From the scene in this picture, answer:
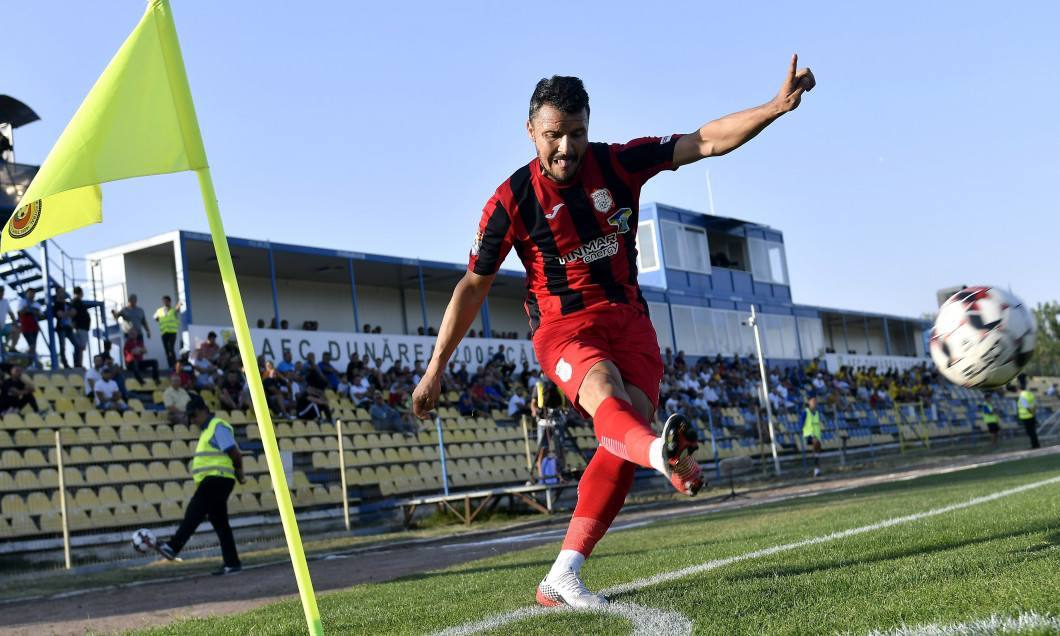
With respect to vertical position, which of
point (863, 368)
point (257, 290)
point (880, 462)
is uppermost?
point (257, 290)

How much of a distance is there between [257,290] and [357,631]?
26.9 metres

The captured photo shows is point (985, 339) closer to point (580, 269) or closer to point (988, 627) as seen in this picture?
point (580, 269)

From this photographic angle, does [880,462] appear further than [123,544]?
Yes

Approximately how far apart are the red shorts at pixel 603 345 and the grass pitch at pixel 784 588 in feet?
3.08

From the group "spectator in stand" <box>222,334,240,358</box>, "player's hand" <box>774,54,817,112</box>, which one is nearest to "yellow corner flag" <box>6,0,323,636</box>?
"player's hand" <box>774,54,817,112</box>

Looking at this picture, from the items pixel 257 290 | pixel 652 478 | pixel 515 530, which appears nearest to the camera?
pixel 515 530

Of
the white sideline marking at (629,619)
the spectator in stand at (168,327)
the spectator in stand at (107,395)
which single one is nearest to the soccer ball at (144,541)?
the spectator in stand at (107,395)

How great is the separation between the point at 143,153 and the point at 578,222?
1.78 meters

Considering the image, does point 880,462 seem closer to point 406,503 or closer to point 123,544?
point 406,503

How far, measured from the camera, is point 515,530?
14.2 meters

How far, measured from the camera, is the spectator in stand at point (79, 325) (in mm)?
17859

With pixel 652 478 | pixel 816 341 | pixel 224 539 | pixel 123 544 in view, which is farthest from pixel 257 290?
pixel 816 341

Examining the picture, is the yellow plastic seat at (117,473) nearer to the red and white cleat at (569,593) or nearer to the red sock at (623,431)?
the red and white cleat at (569,593)

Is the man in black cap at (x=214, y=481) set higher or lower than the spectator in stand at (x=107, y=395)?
lower
